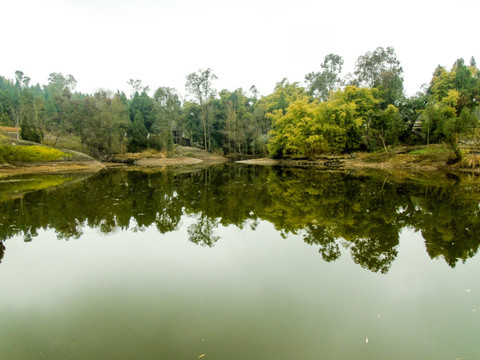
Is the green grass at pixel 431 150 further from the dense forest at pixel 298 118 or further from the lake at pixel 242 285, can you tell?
the lake at pixel 242 285

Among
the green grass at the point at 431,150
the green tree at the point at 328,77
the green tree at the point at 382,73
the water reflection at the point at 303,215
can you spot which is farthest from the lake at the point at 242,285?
→ the green tree at the point at 328,77

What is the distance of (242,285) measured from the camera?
467 cm

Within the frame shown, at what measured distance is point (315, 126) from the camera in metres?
40.1

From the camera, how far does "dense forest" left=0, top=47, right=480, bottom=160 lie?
1352 inches

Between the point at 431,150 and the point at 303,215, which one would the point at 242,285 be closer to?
the point at 303,215

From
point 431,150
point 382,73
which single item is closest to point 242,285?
point 431,150

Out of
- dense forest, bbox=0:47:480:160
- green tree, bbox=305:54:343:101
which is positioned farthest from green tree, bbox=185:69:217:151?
green tree, bbox=305:54:343:101

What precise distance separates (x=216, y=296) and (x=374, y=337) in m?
2.20

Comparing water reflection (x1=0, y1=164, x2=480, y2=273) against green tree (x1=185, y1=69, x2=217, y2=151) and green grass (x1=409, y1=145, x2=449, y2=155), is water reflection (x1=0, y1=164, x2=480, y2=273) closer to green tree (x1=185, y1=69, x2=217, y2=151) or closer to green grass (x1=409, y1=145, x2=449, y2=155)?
green grass (x1=409, y1=145, x2=449, y2=155)

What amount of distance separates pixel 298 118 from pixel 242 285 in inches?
1648

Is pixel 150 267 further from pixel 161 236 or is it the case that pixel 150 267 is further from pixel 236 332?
pixel 236 332

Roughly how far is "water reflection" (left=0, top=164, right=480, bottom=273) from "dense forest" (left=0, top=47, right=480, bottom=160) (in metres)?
19.4

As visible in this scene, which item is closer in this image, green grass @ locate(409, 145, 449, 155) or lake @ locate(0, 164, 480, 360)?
lake @ locate(0, 164, 480, 360)

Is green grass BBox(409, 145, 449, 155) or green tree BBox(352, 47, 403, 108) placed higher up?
green tree BBox(352, 47, 403, 108)
